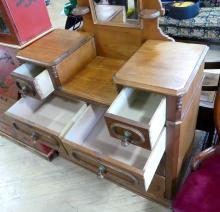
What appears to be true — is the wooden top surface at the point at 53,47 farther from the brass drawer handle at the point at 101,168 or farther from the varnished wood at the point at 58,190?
the varnished wood at the point at 58,190

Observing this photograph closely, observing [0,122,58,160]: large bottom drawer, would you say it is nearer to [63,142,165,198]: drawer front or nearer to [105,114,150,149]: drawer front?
[63,142,165,198]: drawer front

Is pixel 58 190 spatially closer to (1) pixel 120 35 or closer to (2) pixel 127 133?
(2) pixel 127 133

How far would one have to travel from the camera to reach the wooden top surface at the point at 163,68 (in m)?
0.70

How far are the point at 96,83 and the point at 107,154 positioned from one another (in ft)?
1.02

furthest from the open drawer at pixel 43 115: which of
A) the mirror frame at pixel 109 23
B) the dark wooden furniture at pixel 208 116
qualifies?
the dark wooden furniture at pixel 208 116

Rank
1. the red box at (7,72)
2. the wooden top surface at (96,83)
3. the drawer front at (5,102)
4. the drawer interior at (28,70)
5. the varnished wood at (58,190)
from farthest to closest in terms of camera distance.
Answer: the drawer front at (5,102) < the varnished wood at (58,190) < the red box at (7,72) < the drawer interior at (28,70) < the wooden top surface at (96,83)

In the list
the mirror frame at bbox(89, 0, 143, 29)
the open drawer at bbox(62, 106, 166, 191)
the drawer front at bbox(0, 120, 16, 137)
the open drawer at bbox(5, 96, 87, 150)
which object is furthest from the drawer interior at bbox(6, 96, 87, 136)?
the drawer front at bbox(0, 120, 16, 137)

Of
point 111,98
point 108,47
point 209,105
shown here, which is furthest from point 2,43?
point 209,105

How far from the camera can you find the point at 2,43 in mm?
1138

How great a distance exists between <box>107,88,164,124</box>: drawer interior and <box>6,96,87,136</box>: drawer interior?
0.36 m

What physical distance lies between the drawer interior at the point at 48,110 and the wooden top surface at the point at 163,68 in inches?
17.2

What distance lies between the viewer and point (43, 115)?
3.92ft

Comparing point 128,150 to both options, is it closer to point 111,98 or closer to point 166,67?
point 111,98

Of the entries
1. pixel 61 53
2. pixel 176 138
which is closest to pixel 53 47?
pixel 61 53
